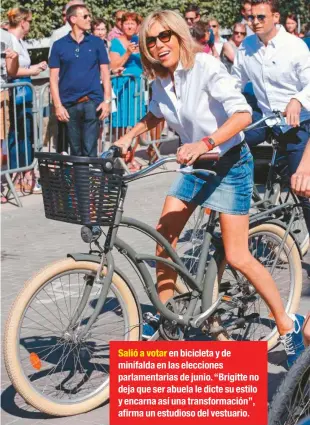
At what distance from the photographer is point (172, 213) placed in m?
5.55

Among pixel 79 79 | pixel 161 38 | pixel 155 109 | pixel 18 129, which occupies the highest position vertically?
pixel 161 38

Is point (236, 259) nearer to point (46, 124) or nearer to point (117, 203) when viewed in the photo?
point (117, 203)

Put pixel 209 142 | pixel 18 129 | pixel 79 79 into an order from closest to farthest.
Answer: pixel 209 142
pixel 79 79
pixel 18 129

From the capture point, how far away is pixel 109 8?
1769 centimetres

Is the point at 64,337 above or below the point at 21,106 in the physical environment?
above

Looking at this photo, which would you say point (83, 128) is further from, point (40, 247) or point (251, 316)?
point (251, 316)

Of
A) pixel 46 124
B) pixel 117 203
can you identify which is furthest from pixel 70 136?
pixel 117 203

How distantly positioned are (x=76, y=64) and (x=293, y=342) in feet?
20.0

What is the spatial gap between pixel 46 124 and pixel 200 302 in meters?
7.83

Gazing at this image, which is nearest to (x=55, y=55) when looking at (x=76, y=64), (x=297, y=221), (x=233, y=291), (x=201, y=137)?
(x=76, y=64)

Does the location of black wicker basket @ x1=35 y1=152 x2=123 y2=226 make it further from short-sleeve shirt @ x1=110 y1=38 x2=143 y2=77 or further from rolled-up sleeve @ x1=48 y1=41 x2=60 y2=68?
short-sleeve shirt @ x1=110 y1=38 x2=143 y2=77

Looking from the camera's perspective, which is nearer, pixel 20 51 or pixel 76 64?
pixel 76 64

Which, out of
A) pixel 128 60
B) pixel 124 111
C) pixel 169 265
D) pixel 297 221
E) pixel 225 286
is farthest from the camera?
pixel 128 60

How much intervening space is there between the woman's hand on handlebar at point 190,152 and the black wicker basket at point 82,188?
0.96 ft
